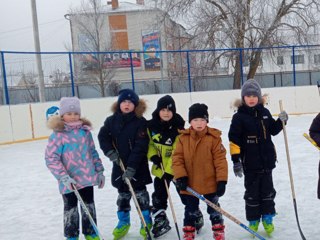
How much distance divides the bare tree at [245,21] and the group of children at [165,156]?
13566 mm

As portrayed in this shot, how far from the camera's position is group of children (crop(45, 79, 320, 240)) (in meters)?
2.93

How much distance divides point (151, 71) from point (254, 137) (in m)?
10.7

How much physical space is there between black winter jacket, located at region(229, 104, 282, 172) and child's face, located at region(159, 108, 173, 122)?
1.62ft

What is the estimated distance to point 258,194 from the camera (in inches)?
125

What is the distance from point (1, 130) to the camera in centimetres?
905

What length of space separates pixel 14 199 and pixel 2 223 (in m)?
0.86

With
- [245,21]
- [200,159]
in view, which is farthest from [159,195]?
[245,21]

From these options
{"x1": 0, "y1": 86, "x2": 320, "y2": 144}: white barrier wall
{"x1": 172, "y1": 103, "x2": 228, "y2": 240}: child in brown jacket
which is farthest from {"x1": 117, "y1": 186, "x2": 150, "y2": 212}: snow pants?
{"x1": 0, "y1": 86, "x2": 320, "y2": 144}: white barrier wall

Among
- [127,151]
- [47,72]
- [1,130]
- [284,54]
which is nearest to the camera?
[127,151]

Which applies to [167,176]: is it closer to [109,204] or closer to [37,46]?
[109,204]

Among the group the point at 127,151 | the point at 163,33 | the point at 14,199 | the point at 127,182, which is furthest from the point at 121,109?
the point at 163,33

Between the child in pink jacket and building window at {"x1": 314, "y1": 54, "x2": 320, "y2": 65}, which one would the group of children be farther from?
building window at {"x1": 314, "y1": 54, "x2": 320, "y2": 65}

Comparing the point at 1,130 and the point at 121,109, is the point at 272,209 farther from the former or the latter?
the point at 1,130

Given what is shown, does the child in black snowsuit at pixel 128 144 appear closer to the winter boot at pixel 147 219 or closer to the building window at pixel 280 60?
the winter boot at pixel 147 219
